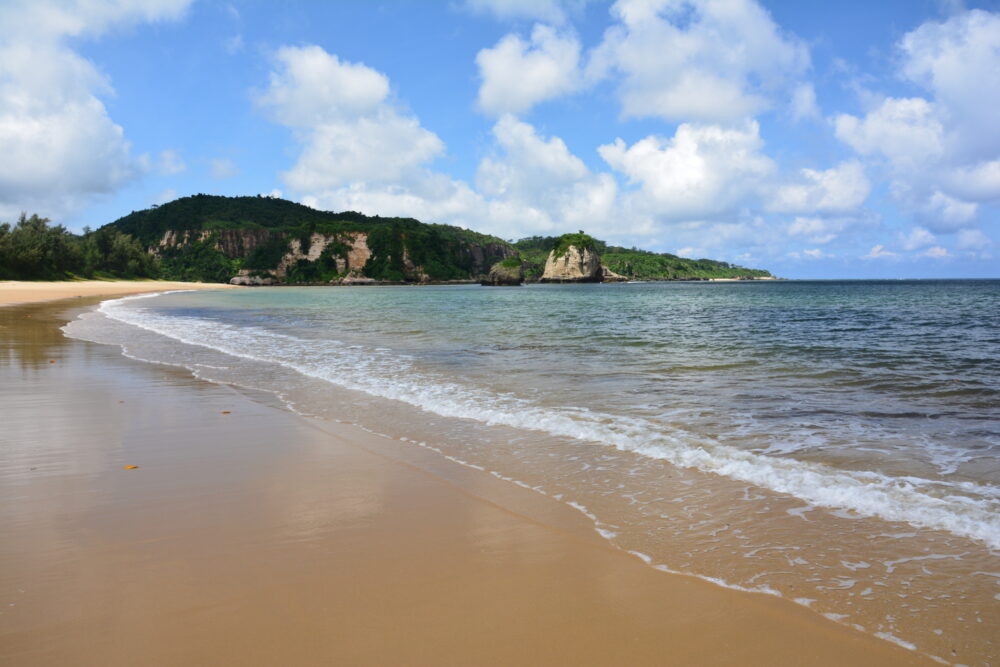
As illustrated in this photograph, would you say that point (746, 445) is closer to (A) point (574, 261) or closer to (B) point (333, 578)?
(B) point (333, 578)

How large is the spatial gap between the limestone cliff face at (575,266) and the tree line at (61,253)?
11365cm

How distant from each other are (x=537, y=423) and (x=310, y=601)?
468 cm

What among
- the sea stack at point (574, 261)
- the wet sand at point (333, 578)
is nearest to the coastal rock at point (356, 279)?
the sea stack at point (574, 261)

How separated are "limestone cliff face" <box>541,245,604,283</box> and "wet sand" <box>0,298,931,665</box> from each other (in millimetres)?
180881

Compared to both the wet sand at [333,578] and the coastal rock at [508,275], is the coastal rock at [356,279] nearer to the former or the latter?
the coastal rock at [508,275]

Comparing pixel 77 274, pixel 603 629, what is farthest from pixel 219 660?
pixel 77 274

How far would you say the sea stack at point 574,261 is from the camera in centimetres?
18375

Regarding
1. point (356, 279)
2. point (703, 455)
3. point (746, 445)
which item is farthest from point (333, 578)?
point (356, 279)

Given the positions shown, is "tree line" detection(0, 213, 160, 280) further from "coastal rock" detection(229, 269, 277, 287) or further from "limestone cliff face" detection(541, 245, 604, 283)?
"limestone cliff face" detection(541, 245, 604, 283)

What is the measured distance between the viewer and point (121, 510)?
429 cm

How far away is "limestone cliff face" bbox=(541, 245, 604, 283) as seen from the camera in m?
184

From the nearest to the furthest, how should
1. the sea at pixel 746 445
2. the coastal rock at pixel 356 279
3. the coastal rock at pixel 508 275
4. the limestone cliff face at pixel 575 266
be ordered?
the sea at pixel 746 445
the coastal rock at pixel 508 275
the limestone cliff face at pixel 575 266
the coastal rock at pixel 356 279

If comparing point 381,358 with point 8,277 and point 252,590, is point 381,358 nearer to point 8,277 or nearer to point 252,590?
point 252,590

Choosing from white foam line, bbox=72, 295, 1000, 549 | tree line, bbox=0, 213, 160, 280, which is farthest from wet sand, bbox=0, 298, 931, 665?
tree line, bbox=0, 213, 160, 280
